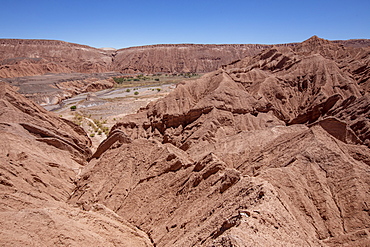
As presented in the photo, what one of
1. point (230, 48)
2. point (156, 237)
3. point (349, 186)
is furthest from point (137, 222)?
point (230, 48)

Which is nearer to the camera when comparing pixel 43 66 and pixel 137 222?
pixel 137 222

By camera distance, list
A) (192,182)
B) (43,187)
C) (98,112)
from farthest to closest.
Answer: (98,112) → (43,187) → (192,182)

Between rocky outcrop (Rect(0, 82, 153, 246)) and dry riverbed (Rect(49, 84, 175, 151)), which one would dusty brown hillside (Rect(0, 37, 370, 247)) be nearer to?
rocky outcrop (Rect(0, 82, 153, 246))

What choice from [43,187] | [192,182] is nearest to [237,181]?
[192,182]

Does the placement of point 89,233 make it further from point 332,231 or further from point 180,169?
point 332,231

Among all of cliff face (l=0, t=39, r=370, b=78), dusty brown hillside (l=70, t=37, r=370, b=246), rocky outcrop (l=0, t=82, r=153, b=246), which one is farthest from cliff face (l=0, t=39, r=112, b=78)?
dusty brown hillside (l=70, t=37, r=370, b=246)

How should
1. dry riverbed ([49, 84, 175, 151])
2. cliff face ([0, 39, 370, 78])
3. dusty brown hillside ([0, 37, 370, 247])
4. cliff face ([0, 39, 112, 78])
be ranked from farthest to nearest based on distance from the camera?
cliff face ([0, 39, 370, 78]) → cliff face ([0, 39, 112, 78]) → dry riverbed ([49, 84, 175, 151]) → dusty brown hillside ([0, 37, 370, 247])

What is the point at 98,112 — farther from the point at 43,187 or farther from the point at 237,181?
the point at 237,181
